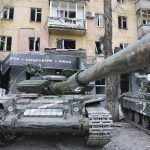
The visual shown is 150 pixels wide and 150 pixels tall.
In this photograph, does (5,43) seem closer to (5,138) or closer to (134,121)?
(134,121)

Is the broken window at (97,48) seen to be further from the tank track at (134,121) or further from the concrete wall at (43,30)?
the tank track at (134,121)

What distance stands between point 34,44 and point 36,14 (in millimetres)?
2479

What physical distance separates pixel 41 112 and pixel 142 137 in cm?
316

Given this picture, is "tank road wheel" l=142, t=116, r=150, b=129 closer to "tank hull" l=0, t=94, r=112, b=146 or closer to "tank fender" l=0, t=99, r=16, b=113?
"tank hull" l=0, t=94, r=112, b=146

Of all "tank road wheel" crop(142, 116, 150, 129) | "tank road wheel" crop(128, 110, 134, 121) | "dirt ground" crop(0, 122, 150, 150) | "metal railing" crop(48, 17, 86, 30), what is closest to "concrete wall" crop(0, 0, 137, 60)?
"metal railing" crop(48, 17, 86, 30)

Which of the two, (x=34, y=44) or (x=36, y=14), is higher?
(x=36, y=14)

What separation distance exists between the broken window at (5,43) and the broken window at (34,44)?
1530mm

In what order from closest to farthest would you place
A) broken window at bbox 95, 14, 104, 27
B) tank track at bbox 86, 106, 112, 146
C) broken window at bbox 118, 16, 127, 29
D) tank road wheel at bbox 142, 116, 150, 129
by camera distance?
tank track at bbox 86, 106, 112, 146
tank road wheel at bbox 142, 116, 150, 129
broken window at bbox 95, 14, 104, 27
broken window at bbox 118, 16, 127, 29

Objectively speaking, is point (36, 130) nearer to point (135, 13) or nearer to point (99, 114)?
point (99, 114)

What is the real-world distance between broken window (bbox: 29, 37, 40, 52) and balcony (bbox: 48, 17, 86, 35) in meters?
1.33

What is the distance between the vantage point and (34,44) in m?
21.6

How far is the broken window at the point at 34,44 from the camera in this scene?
21.6 m

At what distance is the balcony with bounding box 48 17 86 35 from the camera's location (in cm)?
2131

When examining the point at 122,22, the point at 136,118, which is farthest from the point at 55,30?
the point at 136,118
